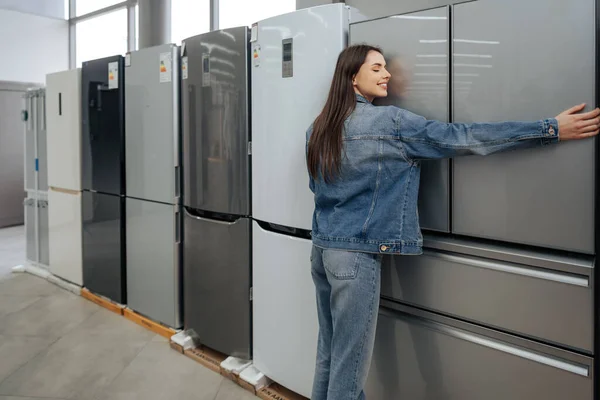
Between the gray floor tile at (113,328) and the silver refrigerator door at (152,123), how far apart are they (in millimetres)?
852

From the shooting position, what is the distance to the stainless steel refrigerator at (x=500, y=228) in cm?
128

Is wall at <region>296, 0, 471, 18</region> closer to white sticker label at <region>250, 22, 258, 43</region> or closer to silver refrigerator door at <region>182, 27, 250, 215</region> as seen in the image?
white sticker label at <region>250, 22, 258, 43</region>

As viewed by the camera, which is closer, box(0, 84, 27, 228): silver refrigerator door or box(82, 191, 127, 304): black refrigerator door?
box(82, 191, 127, 304): black refrigerator door

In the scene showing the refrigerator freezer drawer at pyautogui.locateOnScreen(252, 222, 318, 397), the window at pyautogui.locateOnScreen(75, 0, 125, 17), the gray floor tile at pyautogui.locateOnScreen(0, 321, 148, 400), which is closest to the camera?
the refrigerator freezer drawer at pyautogui.locateOnScreen(252, 222, 318, 397)

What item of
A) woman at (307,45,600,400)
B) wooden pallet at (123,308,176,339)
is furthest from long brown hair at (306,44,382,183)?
wooden pallet at (123,308,176,339)

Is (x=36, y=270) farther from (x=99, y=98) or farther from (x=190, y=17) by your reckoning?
(x=190, y=17)

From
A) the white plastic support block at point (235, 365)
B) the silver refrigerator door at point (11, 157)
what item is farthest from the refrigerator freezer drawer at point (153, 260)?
the silver refrigerator door at point (11, 157)

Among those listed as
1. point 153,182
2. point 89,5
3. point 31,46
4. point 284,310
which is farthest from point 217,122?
point 31,46

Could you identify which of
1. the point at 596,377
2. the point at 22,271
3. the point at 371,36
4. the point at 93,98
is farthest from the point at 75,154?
the point at 596,377

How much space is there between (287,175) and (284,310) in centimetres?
62

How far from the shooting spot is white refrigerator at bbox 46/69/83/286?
3492 millimetres

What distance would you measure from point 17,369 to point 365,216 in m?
2.14

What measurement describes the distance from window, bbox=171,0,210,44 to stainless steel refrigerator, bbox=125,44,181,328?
1.73 metres

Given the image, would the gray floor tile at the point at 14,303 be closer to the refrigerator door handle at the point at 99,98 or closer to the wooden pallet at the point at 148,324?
the wooden pallet at the point at 148,324
